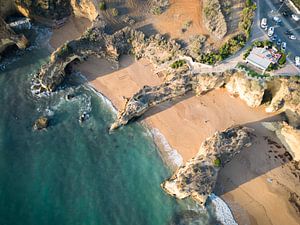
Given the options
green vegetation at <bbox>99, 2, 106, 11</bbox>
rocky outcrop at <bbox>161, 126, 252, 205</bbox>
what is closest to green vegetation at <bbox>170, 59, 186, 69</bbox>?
rocky outcrop at <bbox>161, 126, 252, 205</bbox>

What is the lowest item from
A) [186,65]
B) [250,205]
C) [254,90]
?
[250,205]

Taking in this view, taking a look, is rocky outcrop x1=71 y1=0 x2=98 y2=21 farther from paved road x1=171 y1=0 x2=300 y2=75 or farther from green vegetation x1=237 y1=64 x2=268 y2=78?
green vegetation x1=237 y1=64 x2=268 y2=78

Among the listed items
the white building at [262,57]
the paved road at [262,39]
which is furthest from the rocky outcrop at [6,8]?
the white building at [262,57]

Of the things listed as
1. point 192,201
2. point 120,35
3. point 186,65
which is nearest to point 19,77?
point 120,35

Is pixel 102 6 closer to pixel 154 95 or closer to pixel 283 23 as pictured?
pixel 154 95

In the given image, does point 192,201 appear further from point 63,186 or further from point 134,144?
point 63,186

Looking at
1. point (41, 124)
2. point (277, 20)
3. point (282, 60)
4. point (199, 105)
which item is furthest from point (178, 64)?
point (41, 124)
